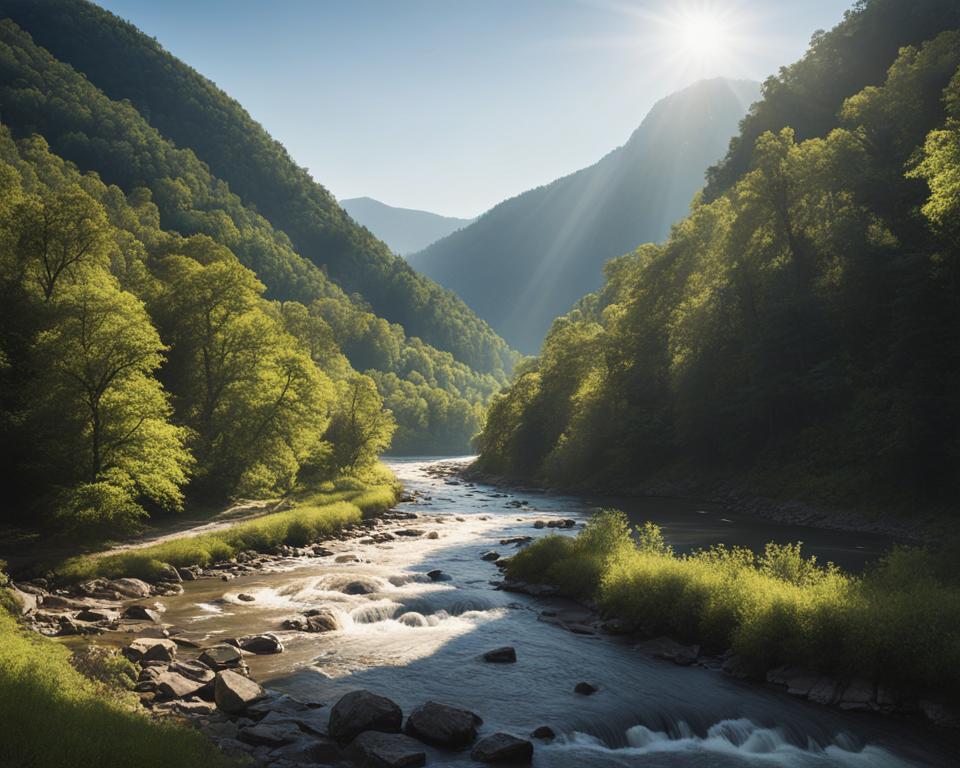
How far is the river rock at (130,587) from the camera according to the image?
28359 mm

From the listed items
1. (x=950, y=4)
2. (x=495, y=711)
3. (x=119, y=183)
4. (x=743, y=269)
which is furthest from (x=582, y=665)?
(x=119, y=183)

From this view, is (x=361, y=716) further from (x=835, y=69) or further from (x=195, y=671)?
(x=835, y=69)

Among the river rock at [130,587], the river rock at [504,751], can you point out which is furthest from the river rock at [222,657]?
the river rock at [130,587]

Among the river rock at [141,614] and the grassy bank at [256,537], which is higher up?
the river rock at [141,614]

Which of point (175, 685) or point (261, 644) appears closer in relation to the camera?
point (175, 685)

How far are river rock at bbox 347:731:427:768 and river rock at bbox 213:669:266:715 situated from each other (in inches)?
141

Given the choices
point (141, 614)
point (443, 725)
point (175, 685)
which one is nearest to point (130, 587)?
point (141, 614)

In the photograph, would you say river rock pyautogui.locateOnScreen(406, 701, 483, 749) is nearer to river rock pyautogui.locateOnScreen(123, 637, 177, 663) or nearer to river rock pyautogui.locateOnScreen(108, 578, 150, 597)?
river rock pyautogui.locateOnScreen(123, 637, 177, 663)

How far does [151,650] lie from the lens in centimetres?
1969

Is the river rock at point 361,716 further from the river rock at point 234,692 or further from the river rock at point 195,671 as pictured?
the river rock at point 195,671

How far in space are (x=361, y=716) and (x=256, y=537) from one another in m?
26.8

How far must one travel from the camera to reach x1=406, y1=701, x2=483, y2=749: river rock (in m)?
15.7

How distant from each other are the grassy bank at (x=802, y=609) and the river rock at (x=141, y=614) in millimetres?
18014

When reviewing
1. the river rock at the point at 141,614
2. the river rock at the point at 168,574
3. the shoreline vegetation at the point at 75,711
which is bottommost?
the river rock at the point at 168,574
